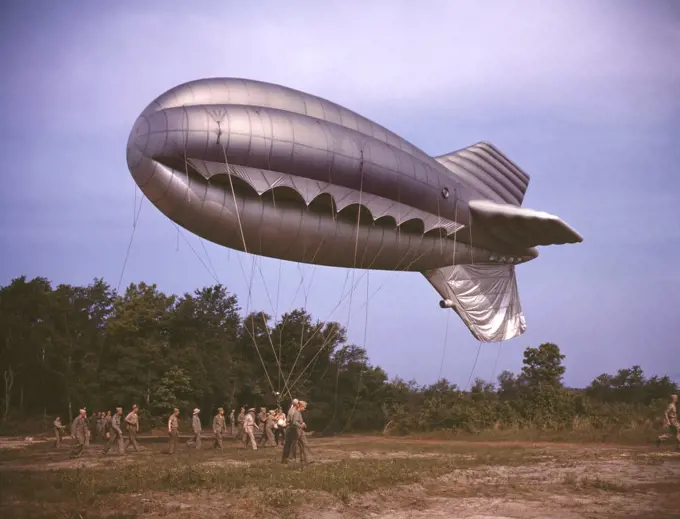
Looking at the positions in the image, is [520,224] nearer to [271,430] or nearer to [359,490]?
[271,430]

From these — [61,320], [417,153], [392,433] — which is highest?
[417,153]

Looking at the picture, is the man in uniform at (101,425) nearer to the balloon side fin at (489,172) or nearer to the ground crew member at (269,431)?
the ground crew member at (269,431)

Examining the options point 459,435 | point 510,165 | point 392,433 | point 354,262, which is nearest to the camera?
point 354,262

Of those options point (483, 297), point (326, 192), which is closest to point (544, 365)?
point (483, 297)

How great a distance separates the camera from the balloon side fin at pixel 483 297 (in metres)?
24.6

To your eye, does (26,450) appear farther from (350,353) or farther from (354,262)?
(350,353)

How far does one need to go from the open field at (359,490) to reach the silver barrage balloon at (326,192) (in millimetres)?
6979

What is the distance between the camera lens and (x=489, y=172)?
26406 mm

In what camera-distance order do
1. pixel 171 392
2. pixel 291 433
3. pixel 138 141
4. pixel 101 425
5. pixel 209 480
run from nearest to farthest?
1. pixel 209 480
2. pixel 291 433
3. pixel 138 141
4. pixel 101 425
5. pixel 171 392

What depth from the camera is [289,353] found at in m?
41.8

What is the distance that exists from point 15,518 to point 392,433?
29.1 metres

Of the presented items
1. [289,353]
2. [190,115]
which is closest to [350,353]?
[289,353]

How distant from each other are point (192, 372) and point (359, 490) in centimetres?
3223

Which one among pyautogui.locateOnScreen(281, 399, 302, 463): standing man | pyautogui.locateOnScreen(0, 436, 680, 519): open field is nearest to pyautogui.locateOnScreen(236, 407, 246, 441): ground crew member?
pyautogui.locateOnScreen(0, 436, 680, 519): open field
